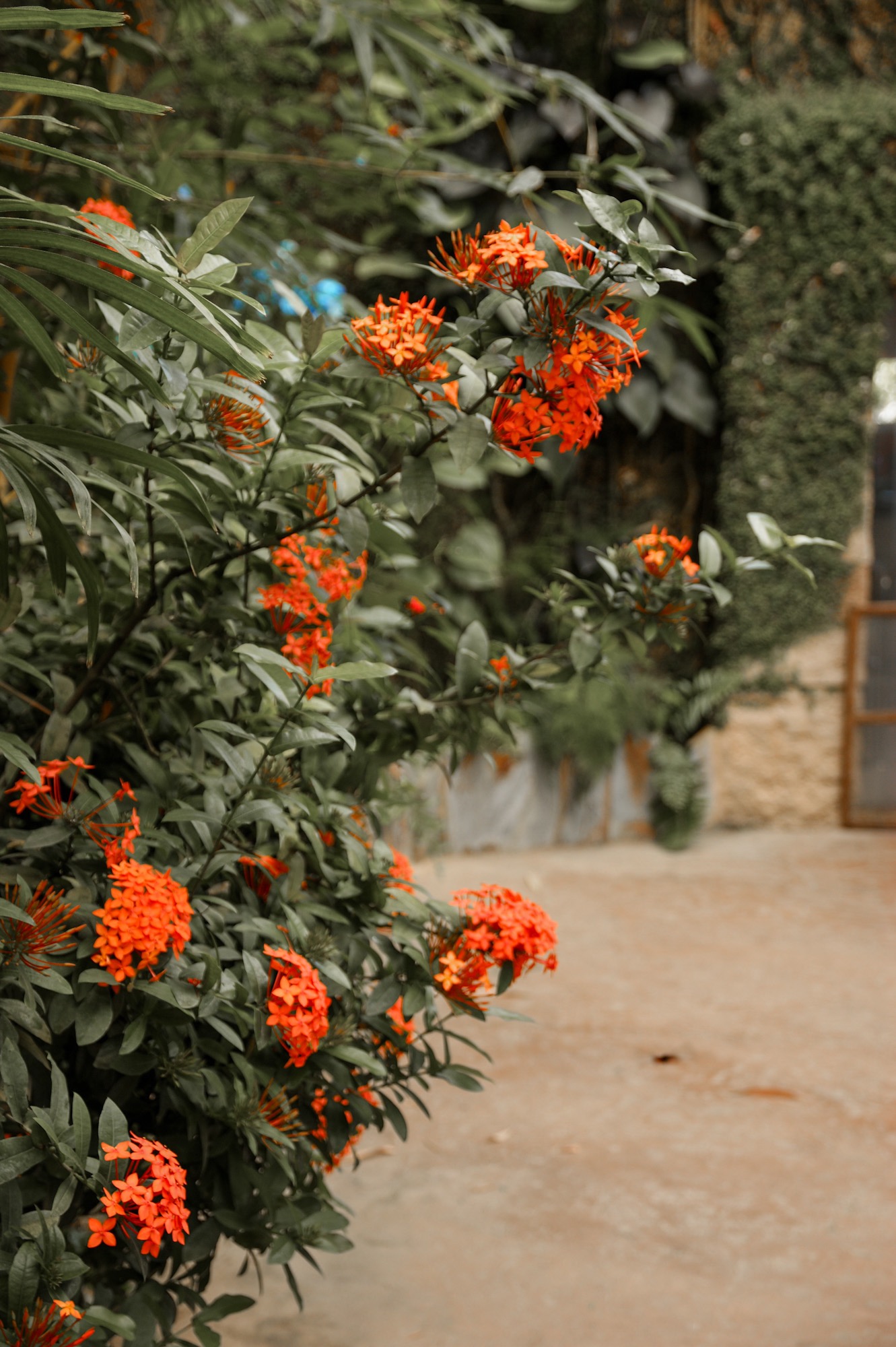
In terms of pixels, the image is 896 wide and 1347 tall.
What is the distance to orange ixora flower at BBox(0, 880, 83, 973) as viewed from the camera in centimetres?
81

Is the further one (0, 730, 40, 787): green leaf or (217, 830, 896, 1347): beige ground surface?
(217, 830, 896, 1347): beige ground surface

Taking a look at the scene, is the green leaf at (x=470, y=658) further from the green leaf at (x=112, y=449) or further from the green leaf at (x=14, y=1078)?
the green leaf at (x=14, y=1078)

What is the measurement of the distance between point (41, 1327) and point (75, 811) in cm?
38

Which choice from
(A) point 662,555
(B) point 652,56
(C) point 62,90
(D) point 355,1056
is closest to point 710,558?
(A) point 662,555

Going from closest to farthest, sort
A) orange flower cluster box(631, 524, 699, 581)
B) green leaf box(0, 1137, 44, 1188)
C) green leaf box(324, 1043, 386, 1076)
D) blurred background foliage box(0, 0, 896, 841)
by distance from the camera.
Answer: green leaf box(0, 1137, 44, 1188) < green leaf box(324, 1043, 386, 1076) < orange flower cluster box(631, 524, 699, 581) < blurred background foliage box(0, 0, 896, 841)

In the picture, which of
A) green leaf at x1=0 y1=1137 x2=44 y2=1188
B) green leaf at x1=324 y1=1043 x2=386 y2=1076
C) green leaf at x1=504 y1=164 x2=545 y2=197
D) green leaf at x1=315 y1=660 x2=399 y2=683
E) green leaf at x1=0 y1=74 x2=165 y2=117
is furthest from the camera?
green leaf at x1=504 y1=164 x2=545 y2=197

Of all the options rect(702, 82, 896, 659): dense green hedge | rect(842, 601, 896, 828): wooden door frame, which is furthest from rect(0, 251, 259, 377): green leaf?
rect(842, 601, 896, 828): wooden door frame

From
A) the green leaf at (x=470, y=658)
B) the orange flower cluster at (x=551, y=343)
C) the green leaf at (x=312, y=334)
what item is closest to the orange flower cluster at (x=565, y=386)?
the orange flower cluster at (x=551, y=343)

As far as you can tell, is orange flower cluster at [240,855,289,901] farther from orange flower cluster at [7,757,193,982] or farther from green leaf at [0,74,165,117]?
green leaf at [0,74,165,117]

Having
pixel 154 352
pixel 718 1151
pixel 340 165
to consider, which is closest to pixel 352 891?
pixel 154 352

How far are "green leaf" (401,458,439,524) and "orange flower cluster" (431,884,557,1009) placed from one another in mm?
389

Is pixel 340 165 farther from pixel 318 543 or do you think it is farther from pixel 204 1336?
pixel 204 1336

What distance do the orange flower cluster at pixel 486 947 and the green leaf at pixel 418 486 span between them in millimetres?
389

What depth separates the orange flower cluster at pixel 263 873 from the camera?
3.40 ft
